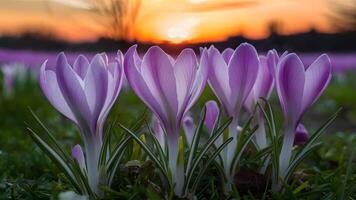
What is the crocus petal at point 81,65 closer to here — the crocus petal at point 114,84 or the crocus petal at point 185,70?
the crocus petal at point 114,84

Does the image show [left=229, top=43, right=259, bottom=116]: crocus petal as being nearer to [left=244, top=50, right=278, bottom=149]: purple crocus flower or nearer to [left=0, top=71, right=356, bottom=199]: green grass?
[left=244, top=50, right=278, bottom=149]: purple crocus flower

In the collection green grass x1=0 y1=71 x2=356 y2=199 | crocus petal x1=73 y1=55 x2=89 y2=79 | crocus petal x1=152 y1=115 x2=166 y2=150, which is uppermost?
crocus petal x1=73 y1=55 x2=89 y2=79

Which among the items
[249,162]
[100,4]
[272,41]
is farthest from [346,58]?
[249,162]

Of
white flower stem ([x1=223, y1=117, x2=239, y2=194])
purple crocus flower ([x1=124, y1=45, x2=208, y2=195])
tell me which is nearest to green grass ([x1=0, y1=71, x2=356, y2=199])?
white flower stem ([x1=223, y1=117, x2=239, y2=194])

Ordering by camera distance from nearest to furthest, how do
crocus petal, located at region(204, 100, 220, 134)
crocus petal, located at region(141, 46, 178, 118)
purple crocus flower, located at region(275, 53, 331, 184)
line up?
crocus petal, located at region(141, 46, 178, 118) < purple crocus flower, located at region(275, 53, 331, 184) < crocus petal, located at region(204, 100, 220, 134)

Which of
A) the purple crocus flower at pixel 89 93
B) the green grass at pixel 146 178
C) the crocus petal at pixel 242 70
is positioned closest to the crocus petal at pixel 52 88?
the purple crocus flower at pixel 89 93

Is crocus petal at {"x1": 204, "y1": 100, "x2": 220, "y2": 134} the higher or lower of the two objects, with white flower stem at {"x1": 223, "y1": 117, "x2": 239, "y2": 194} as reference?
higher

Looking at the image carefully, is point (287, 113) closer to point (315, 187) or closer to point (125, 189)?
point (315, 187)
